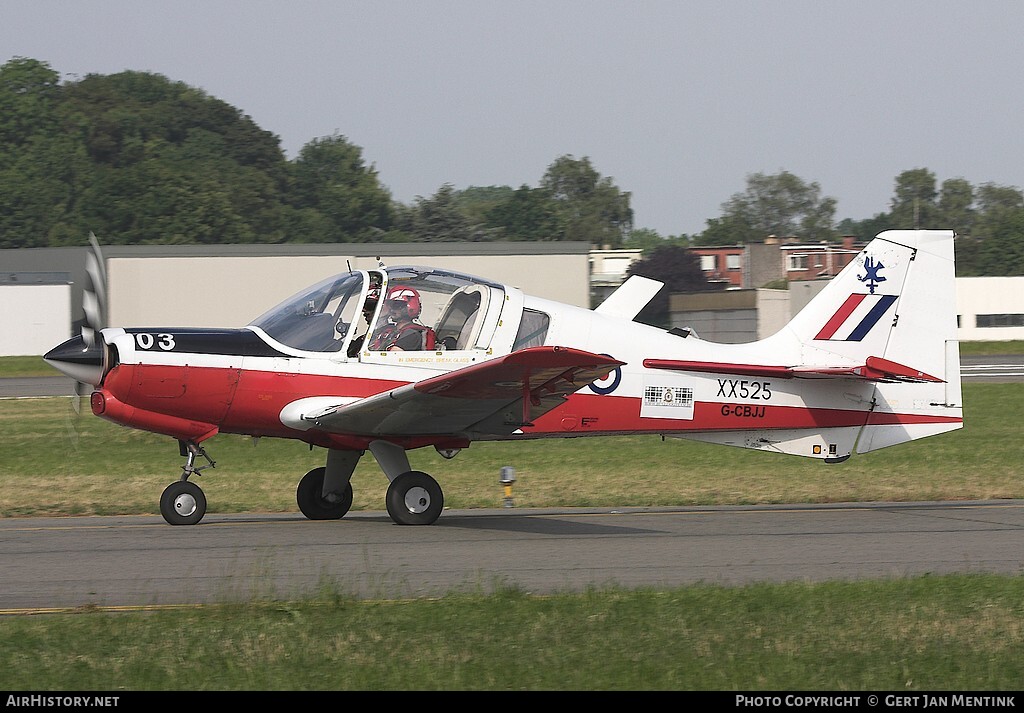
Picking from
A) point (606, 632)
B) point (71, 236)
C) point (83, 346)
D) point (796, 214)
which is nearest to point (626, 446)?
point (83, 346)

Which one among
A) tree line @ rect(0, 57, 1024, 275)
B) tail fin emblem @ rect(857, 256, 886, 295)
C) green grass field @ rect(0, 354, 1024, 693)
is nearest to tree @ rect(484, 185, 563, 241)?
tree line @ rect(0, 57, 1024, 275)

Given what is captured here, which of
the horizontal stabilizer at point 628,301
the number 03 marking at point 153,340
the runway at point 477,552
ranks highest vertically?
the horizontal stabilizer at point 628,301

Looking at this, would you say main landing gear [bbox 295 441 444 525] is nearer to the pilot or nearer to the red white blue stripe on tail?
the pilot

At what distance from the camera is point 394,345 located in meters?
11.7

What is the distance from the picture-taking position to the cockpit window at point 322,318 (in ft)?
38.0

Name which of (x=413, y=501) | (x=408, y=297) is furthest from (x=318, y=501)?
(x=408, y=297)

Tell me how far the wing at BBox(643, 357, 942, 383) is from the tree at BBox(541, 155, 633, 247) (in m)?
108

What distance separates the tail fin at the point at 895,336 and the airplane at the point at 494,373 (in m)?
0.02

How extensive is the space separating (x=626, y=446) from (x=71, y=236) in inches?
3066

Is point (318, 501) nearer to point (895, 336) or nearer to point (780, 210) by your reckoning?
point (895, 336)

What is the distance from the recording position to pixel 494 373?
33.2 feet

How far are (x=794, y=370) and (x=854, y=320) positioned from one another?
1077 millimetres

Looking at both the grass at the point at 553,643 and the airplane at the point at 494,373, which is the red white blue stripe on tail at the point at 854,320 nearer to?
the airplane at the point at 494,373

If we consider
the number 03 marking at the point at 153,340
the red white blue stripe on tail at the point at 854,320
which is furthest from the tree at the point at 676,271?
the number 03 marking at the point at 153,340
